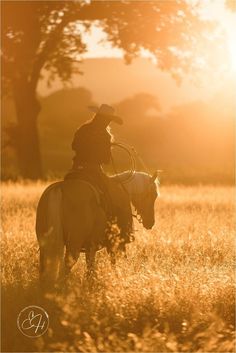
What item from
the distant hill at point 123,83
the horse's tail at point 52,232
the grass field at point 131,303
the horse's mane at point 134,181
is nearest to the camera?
the grass field at point 131,303

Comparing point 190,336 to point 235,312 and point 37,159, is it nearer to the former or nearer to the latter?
point 235,312

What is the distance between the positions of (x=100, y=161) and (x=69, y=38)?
813 inches

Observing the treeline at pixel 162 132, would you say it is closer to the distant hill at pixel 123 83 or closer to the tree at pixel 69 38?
the tree at pixel 69 38

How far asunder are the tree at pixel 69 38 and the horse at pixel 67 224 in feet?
58.7

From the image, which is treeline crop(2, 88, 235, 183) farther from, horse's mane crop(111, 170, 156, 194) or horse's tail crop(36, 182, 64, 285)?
horse's tail crop(36, 182, 64, 285)

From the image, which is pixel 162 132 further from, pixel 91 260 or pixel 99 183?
pixel 91 260

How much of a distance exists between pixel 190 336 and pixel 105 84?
118m

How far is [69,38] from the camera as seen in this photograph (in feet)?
93.6

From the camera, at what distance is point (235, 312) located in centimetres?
753

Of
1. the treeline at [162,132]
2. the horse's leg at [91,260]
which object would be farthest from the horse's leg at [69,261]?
the treeline at [162,132]

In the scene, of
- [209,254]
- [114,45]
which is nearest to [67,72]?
[114,45]

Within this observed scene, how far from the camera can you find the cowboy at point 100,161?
8.45 meters
